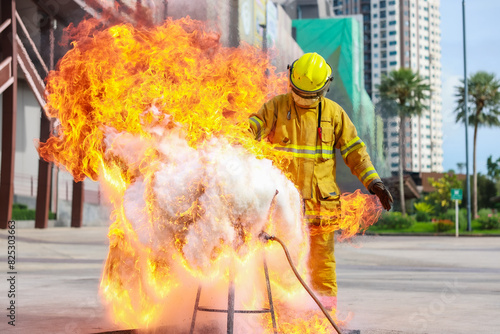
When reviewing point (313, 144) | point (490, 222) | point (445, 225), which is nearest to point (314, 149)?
point (313, 144)

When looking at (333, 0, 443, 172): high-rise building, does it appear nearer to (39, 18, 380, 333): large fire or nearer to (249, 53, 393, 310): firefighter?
(249, 53, 393, 310): firefighter

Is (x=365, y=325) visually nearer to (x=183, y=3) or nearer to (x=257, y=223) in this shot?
(x=257, y=223)

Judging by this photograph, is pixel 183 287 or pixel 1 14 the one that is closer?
pixel 183 287

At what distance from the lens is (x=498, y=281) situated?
9336mm

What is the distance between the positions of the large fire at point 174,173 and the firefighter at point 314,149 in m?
0.15

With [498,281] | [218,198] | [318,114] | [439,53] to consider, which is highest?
[439,53]

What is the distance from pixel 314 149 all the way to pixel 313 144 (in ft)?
0.12

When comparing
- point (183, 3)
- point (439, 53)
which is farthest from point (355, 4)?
point (183, 3)

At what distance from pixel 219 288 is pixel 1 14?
1852 cm

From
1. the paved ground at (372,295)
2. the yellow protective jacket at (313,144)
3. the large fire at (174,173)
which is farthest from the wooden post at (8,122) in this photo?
the yellow protective jacket at (313,144)

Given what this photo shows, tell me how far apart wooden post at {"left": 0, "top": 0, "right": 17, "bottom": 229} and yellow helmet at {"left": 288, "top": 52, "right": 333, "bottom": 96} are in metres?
17.4

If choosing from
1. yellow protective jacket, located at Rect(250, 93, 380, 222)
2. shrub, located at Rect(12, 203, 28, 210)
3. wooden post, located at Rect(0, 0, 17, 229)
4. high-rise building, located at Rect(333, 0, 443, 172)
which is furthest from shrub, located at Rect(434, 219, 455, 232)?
high-rise building, located at Rect(333, 0, 443, 172)

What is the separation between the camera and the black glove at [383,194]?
13.8 ft

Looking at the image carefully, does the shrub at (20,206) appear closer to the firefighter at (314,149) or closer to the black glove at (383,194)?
the firefighter at (314,149)
